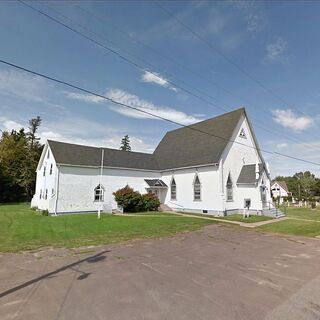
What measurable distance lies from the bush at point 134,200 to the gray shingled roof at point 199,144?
4.72 meters

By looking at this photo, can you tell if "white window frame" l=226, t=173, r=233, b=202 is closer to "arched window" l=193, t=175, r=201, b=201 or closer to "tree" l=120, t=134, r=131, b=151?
"arched window" l=193, t=175, r=201, b=201

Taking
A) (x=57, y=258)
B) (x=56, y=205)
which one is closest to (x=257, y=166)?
(x=56, y=205)

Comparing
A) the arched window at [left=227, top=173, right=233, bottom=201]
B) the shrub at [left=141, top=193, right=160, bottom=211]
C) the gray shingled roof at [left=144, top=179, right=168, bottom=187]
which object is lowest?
the shrub at [left=141, top=193, right=160, bottom=211]

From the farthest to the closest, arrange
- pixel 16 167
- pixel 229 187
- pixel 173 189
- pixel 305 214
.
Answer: pixel 16 167 < pixel 173 189 < pixel 305 214 < pixel 229 187

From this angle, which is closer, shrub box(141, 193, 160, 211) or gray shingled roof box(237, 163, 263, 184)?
gray shingled roof box(237, 163, 263, 184)

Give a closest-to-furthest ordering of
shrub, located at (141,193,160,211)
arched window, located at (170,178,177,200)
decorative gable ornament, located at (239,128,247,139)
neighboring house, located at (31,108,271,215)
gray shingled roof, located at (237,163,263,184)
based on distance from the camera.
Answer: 1. neighboring house, located at (31,108,271,215)
2. gray shingled roof, located at (237,163,263,184)
3. shrub, located at (141,193,160,211)
4. decorative gable ornament, located at (239,128,247,139)
5. arched window, located at (170,178,177,200)


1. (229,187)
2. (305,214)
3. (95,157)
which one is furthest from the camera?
(305,214)

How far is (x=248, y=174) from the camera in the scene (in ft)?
86.4

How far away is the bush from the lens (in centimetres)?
2570

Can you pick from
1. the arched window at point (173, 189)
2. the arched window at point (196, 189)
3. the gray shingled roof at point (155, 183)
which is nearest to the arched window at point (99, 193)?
the gray shingled roof at point (155, 183)

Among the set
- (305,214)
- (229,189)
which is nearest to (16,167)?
(229,189)

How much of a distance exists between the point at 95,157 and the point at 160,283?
22429 millimetres

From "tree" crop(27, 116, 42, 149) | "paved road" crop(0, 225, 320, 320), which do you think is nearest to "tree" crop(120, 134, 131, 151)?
"tree" crop(27, 116, 42, 149)

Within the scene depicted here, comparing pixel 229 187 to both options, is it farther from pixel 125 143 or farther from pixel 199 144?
pixel 125 143
